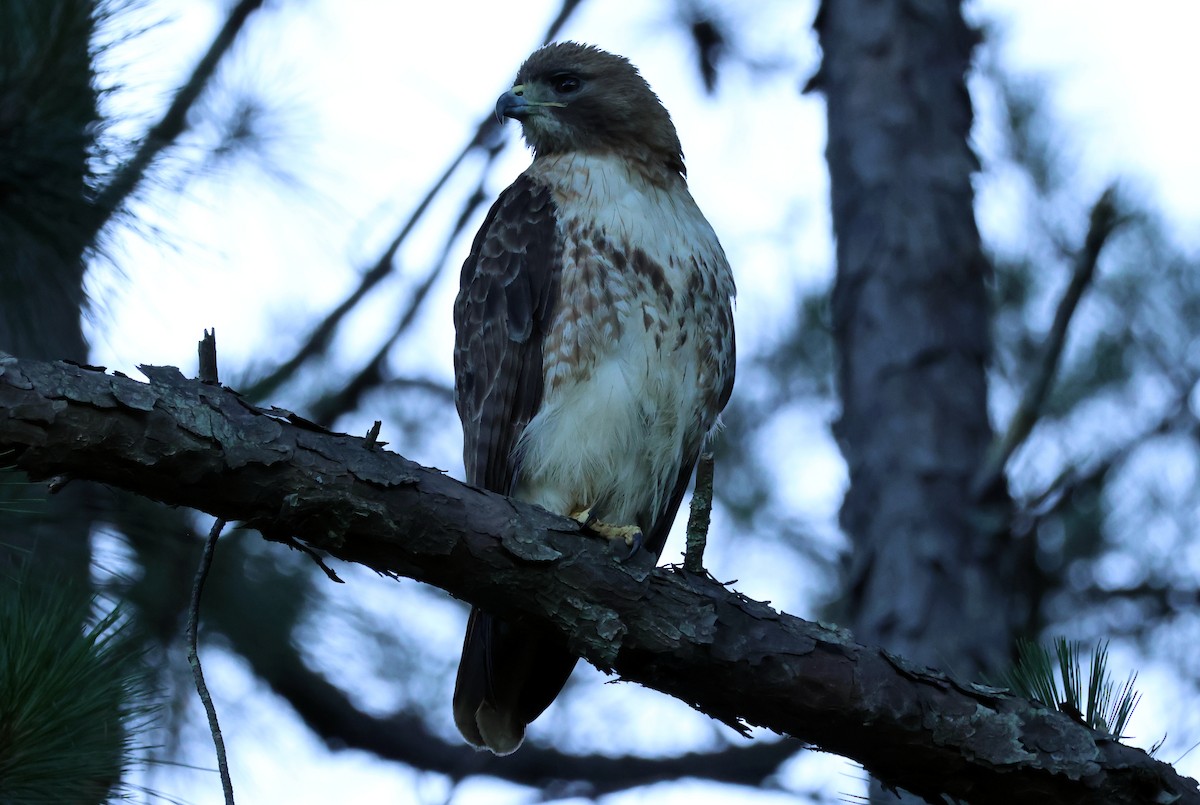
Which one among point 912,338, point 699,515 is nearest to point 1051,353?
point 912,338

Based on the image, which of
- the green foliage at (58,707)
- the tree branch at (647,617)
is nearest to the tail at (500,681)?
the tree branch at (647,617)

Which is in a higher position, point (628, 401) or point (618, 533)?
point (628, 401)

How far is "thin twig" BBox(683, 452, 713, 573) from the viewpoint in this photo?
9.23 feet

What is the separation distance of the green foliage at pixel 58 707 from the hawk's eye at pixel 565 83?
2.99m

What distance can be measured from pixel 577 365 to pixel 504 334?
0.28 m

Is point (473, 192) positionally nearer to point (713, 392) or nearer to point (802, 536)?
point (713, 392)

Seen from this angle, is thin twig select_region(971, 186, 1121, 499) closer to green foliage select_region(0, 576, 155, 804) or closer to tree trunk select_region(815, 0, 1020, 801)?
tree trunk select_region(815, 0, 1020, 801)

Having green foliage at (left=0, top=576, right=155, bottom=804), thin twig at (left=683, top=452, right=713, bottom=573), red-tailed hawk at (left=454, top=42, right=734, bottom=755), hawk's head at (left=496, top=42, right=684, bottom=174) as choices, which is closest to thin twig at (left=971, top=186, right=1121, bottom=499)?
red-tailed hawk at (left=454, top=42, right=734, bottom=755)

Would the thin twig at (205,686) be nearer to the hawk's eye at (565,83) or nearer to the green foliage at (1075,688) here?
the green foliage at (1075,688)

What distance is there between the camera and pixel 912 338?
4699mm

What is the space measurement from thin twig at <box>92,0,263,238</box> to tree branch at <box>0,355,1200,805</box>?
4.88 ft

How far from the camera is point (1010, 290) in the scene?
632cm

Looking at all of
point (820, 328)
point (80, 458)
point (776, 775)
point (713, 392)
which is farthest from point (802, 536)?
point (80, 458)

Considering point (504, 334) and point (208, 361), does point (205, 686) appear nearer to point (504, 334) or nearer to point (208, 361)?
point (208, 361)
